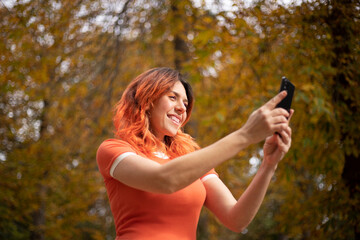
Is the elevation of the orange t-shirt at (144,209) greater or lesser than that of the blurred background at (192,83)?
greater

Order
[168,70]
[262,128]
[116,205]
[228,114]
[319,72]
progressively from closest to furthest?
[262,128], [116,205], [168,70], [319,72], [228,114]

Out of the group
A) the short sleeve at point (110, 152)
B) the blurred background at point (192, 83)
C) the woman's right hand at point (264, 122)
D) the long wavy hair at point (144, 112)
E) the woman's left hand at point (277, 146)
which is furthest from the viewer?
the blurred background at point (192, 83)

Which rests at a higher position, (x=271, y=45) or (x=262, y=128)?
(x=262, y=128)

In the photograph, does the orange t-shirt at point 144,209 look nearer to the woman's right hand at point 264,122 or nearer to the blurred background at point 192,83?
the woman's right hand at point 264,122

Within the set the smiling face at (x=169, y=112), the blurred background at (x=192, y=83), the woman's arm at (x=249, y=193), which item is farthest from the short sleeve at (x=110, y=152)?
the blurred background at (x=192, y=83)

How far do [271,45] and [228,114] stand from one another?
1604 millimetres

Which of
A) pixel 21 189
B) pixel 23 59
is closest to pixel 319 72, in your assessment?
pixel 23 59

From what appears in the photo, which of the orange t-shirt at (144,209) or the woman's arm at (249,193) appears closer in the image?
the woman's arm at (249,193)

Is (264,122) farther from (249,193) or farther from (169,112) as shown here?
(169,112)

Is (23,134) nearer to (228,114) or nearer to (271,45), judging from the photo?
(228,114)

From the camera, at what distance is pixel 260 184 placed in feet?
5.92

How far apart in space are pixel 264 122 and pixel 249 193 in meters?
0.52

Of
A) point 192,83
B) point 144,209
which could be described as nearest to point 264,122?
point 144,209

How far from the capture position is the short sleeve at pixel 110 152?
180 cm
